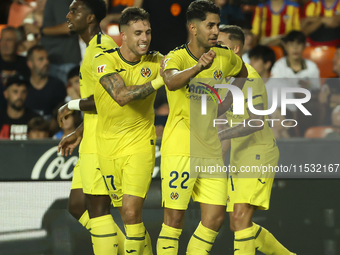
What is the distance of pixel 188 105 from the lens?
347cm

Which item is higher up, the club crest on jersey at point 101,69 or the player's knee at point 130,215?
the club crest on jersey at point 101,69

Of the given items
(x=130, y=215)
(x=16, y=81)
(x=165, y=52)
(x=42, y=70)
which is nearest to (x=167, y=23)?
(x=165, y=52)

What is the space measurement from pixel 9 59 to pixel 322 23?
4356mm

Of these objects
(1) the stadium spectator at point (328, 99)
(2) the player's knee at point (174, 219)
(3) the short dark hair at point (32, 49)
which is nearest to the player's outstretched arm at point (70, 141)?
(2) the player's knee at point (174, 219)

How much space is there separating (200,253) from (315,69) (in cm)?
388

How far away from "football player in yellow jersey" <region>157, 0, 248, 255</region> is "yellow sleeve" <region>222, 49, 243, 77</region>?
0.02 meters

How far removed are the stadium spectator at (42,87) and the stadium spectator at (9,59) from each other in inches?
4.2

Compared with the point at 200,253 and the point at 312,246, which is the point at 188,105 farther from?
the point at 312,246

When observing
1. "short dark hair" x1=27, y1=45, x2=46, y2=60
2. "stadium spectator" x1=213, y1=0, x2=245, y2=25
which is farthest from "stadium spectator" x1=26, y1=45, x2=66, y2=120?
"stadium spectator" x1=213, y1=0, x2=245, y2=25

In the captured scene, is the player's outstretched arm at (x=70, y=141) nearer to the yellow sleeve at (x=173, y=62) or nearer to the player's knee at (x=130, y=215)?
the player's knee at (x=130, y=215)

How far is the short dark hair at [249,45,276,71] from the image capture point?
646 cm

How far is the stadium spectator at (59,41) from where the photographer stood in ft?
21.0

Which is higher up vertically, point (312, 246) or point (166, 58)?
point (166, 58)

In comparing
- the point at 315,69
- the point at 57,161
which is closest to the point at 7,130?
the point at 57,161
